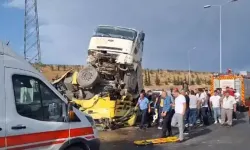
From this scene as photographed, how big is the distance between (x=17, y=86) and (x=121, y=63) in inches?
509

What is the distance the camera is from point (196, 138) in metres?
15.8

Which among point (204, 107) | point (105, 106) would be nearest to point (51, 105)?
point (105, 106)

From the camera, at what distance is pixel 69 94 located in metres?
20.3

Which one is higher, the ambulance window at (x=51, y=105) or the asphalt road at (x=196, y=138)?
the ambulance window at (x=51, y=105)

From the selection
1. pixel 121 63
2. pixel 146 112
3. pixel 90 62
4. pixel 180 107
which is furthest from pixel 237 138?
pixel 90 62

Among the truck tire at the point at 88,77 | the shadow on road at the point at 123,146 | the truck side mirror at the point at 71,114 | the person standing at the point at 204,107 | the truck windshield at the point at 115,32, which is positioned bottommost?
the shadow on road at the point at 123,146

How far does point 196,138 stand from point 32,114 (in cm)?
987

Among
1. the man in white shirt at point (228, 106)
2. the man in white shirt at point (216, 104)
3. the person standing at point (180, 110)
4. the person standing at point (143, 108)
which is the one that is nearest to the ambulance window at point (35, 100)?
the person standing at point (180, 110)

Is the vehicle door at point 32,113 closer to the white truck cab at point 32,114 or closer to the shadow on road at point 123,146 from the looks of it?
the white truck cab at point 32,114

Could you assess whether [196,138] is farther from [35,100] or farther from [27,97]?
[27,97]

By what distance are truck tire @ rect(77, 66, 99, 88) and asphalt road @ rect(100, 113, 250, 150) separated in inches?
102

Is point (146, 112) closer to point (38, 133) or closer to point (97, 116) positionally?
point (97, 116)

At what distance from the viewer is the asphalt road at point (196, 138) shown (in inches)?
532

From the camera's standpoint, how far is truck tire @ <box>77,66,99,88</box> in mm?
19203
